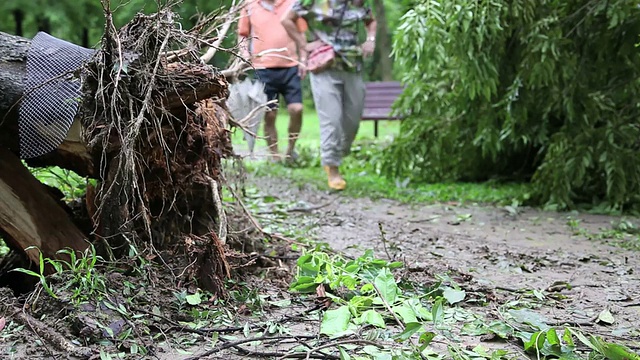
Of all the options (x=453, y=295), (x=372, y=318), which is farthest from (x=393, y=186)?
(x=372, y=318)

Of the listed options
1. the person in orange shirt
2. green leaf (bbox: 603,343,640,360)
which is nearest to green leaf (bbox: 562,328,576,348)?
green leaf (bbox: 603,343,640,360)

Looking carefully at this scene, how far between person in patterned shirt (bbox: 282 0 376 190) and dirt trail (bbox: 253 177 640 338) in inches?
23.4

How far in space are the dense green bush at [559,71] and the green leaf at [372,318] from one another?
3115 mm

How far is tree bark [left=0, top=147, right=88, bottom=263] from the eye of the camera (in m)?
3.32

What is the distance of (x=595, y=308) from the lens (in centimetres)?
334

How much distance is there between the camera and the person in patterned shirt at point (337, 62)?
6.77 m

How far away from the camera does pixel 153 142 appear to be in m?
3.32

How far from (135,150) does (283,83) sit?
5399mm

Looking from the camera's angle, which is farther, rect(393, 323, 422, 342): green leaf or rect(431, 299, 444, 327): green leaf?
rect(431, 299, 444, 327): green leaf

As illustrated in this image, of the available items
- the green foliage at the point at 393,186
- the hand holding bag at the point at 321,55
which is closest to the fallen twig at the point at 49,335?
the green foliage at the point at 393,186

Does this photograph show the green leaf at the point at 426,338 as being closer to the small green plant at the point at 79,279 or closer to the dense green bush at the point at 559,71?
the small green plant at the point at 79,279

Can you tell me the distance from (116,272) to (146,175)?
0.48 metres

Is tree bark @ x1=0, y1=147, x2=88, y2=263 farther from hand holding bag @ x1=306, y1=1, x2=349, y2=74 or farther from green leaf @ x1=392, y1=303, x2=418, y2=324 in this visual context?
hand holding bag @ x1=306, y1=1, x2=349, y2=74

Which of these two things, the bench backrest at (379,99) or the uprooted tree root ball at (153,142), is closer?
the uprooted tree root ball at (153,142)
